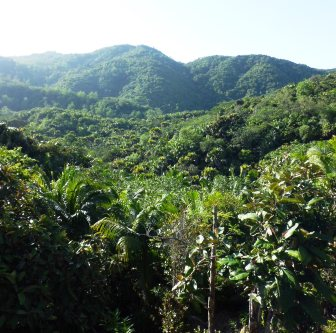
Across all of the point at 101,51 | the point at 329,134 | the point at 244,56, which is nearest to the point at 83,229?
the point at 329,134

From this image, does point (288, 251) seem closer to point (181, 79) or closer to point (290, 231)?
point (290, 231)

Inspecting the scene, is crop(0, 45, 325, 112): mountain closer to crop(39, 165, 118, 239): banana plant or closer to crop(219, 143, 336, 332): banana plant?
crop(39, 165, 118, 239): banana plant

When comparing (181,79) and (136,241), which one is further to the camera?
(181,79)

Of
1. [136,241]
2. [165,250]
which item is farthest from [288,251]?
[136,241]

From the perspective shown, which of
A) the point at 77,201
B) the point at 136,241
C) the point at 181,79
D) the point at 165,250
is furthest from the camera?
the point at 181,79

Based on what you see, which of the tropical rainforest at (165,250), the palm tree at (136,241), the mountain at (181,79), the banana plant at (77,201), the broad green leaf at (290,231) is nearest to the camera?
the broad green leaf at (290,231)

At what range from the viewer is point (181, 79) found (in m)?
109

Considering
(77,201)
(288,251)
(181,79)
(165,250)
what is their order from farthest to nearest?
(181,79)
(77,201)
(165,250)
(288,251)

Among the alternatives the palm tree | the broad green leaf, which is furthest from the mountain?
the broad green leaf

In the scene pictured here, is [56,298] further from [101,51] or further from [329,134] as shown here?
[101,51]

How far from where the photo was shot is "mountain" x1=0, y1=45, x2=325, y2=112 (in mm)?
95500

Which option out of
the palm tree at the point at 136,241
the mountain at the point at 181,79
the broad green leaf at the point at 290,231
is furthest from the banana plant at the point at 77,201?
the mountain at the point at 181,79

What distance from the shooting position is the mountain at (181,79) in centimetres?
9550

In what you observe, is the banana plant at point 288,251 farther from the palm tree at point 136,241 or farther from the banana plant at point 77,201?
the banana plant at point 77,201
